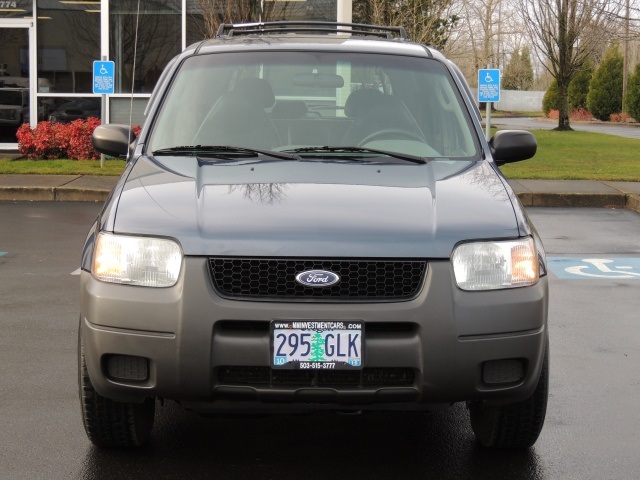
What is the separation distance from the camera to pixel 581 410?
5.31 m

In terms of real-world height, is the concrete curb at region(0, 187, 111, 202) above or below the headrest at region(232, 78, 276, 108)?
below

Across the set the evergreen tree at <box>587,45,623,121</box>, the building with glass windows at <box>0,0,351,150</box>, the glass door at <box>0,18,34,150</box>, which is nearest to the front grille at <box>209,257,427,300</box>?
the building with glass windows at <box>0,0,351,150</box>

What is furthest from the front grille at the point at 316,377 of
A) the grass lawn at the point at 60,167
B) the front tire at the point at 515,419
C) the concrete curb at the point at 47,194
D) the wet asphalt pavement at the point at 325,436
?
the grass lawn at the point at 60,167

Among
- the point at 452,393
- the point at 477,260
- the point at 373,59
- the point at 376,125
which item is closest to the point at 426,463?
the point at 452,393

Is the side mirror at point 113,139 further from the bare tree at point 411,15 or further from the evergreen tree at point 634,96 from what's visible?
the evergreen tree at point 634,96

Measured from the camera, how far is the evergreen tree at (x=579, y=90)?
59531 millimetres

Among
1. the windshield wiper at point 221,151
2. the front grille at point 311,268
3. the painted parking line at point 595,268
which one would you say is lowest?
the painted parking line at point 595,268

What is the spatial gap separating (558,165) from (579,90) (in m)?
41.2

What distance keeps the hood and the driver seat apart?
611mm

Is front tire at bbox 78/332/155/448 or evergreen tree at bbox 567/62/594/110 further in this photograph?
evergreen tree at bbox 567/62/594/110

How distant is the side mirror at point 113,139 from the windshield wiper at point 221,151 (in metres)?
0.42

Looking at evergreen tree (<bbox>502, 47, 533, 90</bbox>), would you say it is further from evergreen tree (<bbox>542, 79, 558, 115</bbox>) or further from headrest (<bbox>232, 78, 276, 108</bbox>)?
headrest (<bbox>232, 78, 276, 108</bbox>)

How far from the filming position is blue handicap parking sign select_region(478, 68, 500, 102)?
60.1 feet

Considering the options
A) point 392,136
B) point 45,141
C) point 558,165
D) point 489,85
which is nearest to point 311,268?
point 392,136
